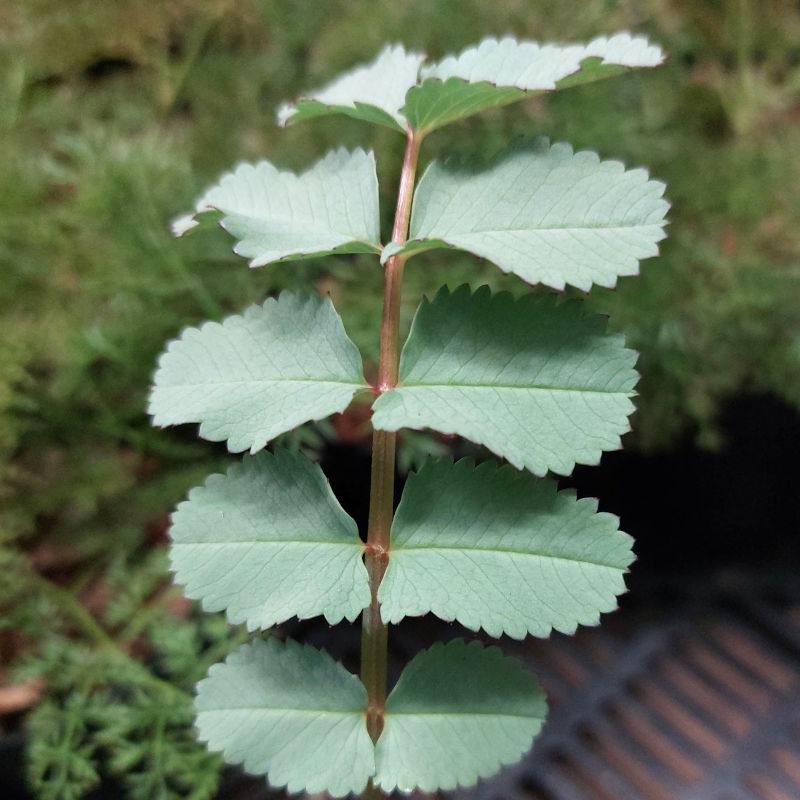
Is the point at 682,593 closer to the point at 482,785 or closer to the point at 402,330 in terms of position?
the point at 482,785

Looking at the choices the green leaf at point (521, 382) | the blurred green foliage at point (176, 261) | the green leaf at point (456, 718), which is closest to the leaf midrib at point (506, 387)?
the green leaf at point (521, 382)

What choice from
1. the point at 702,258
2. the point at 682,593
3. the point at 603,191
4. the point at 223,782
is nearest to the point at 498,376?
the point at 603,191

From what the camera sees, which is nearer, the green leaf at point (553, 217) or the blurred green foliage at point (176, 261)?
the green leaf at point (553, 217)

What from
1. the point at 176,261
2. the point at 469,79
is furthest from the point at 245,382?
the point at 176,261

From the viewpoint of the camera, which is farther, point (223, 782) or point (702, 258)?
point (702, 258)

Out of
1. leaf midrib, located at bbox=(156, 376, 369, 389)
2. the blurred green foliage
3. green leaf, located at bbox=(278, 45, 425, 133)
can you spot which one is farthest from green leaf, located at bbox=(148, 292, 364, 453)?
the blurred green foliage

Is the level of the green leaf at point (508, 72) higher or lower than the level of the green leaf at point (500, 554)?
higher

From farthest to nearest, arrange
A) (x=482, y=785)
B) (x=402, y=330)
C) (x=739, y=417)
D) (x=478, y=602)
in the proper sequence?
(x=739, y=417)
(x=402, y=330)
(x=482, y=785)
(x=478, y=602)

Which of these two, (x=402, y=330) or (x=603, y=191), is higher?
(x=402, y=330)

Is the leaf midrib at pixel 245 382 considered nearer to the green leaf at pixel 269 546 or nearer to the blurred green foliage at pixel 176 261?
the green leaf at pixel 269 546
